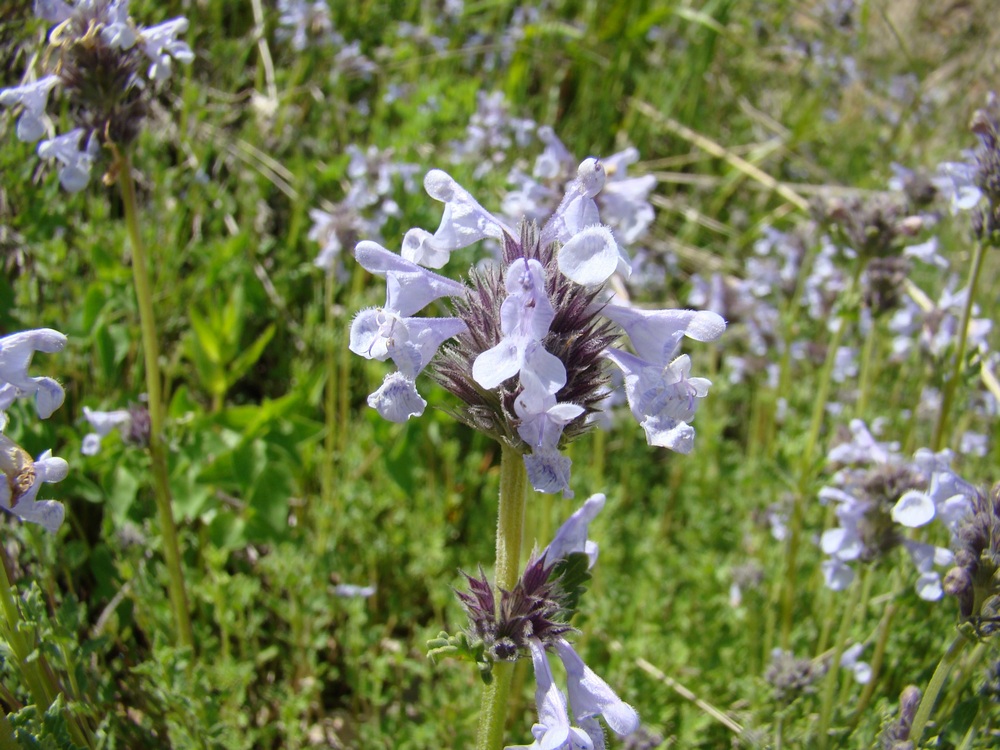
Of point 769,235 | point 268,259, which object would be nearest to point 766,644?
point 769,235

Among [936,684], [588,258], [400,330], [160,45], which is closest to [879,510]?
[936,684]

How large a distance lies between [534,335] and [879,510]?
1672 mm

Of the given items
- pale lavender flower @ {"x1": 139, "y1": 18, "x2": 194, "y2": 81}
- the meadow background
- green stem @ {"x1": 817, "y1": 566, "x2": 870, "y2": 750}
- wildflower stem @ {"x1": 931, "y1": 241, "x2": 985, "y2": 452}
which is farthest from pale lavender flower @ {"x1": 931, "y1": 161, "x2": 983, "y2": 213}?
pale lavender flower @ {"x1": 139, "y1": 18, "x2": 194, "y2": 81}

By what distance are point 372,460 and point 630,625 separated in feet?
4.42

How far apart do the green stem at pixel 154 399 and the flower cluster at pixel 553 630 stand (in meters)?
1.19

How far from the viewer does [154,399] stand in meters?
2.15

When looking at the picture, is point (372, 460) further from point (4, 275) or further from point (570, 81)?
point (570, 81)

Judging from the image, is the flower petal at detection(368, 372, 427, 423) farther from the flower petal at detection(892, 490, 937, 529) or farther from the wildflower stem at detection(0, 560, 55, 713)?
the flower petal at detection(892, 490, 937, 529)

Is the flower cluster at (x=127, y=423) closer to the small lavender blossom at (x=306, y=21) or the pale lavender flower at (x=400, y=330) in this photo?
the pale lavender flower at (x=400, y=330)

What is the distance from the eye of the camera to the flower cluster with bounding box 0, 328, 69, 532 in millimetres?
1363

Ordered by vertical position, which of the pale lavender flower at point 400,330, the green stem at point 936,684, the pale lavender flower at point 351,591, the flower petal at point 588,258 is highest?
the flower petal at point 588,258

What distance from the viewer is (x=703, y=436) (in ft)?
13.5

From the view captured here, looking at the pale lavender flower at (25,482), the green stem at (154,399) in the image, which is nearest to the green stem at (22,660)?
the pale lavender flower at (25,482)

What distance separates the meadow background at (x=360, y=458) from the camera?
240 cm
